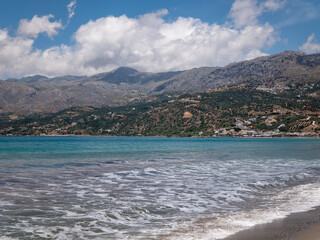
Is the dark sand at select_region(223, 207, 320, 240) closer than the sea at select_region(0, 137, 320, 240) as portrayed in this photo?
Yes

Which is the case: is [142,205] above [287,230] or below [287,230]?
below

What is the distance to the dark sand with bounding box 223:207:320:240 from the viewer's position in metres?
7.21

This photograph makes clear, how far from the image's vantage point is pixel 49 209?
10000 millimetres

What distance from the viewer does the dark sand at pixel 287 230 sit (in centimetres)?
721

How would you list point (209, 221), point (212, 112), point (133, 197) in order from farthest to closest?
point (212, 112)
point (133, 197)
point (209, 221)

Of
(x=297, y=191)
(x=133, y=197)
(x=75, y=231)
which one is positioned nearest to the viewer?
(x=75, y=231)

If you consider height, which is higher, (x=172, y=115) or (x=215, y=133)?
(x=172, y=115)

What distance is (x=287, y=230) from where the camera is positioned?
786 cm

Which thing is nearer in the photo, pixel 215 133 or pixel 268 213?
pixel 268 213

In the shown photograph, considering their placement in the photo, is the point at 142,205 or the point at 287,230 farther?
the point at 142,205

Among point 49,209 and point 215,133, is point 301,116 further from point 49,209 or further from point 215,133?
point 49,209

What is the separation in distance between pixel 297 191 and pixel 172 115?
174575 millimetres

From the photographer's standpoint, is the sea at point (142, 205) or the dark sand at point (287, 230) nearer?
the dark sand at point (287, 230)

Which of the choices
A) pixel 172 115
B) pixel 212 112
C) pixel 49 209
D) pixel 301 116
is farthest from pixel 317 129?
pixel 49 209
